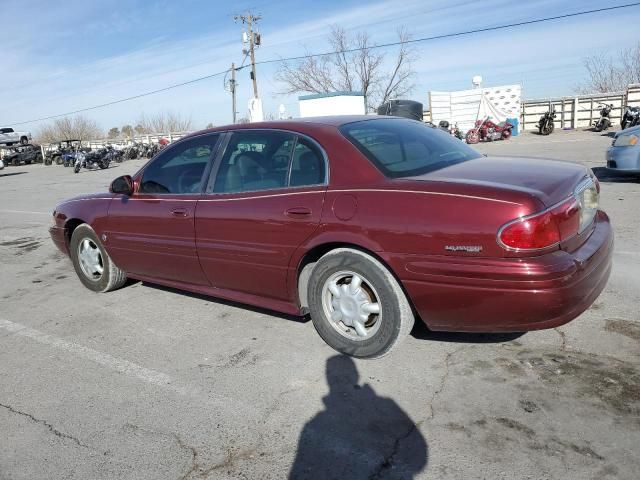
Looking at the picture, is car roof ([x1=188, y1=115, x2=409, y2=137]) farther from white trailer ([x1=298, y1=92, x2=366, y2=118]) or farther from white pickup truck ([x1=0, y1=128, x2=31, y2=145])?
white pickup truck ([x1=0, y1=128, x2=31, y2=145])

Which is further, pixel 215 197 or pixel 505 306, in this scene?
pixel 215 197

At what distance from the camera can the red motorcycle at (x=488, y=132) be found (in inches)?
963

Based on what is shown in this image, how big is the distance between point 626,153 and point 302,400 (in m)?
8.04

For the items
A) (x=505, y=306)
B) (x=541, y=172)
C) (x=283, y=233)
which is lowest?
(x=505, y=306)

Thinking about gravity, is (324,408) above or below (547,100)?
below

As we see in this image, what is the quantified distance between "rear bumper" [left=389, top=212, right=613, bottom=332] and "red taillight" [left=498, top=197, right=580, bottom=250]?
0.23 ft

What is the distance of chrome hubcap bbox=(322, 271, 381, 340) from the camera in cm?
327

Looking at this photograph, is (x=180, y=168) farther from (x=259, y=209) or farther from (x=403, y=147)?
(x=403, y=147)

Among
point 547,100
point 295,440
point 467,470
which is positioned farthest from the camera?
point 547,100

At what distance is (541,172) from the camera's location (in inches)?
127

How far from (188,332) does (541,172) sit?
2732 mm

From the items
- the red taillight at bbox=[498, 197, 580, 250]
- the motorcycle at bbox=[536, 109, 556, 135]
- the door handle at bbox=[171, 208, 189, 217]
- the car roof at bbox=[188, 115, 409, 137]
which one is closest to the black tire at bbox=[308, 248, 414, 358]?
the red taillight at bbox=[498, 197, 580, 250]

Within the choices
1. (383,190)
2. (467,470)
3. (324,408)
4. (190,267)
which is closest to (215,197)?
(190,267)

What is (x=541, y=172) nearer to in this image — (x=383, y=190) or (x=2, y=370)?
(x=383, y=190)
